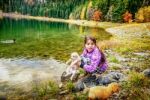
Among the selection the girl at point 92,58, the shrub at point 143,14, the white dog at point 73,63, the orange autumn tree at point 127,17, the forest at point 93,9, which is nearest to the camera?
the girl at point 92,58

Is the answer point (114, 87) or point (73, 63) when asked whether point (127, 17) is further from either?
point (114, 87)

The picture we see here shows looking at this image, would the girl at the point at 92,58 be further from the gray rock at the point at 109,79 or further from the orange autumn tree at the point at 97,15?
the orange autumn tree at the point at 97,15

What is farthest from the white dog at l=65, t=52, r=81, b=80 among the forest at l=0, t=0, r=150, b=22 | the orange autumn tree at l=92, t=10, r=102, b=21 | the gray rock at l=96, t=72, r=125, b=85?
the orange autumn tree at l=92, t=10, r=102, b=21

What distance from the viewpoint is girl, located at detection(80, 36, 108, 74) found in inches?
583

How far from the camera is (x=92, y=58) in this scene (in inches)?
585

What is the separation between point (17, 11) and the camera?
6516 inches

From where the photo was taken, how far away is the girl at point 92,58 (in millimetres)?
14820

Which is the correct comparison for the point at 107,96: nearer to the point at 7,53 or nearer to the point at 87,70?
the point at 87,70

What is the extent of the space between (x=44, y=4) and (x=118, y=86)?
140421mm

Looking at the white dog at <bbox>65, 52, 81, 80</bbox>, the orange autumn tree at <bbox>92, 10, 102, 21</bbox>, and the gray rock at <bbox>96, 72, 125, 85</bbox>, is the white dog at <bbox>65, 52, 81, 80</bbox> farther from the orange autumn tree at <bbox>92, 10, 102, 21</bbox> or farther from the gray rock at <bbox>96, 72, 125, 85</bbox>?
the orange autumn tree at <bbox>92, 10, 102, 21</bbox>

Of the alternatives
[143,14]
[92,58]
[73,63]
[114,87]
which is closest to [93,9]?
[143,14]

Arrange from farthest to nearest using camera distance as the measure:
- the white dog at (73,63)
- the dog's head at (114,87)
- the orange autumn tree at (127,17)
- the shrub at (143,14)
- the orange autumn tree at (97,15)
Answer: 1. the orange autumn tree at (97,15)
2. the orange autumn tree at (127,17)
3. the shrub at (143,14)
4. the white dog at (73,63)
5. the dog's head at (114,87)

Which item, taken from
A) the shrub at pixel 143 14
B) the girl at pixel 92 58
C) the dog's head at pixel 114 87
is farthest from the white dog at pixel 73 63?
the shrub at pixel 143 14

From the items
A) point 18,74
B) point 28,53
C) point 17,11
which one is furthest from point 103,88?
point 17,11
